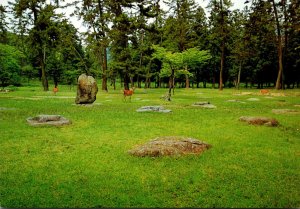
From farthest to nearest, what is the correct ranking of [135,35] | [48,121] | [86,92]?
[135,35] < [86,92] < [48,121]

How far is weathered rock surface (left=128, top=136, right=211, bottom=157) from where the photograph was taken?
10.5m

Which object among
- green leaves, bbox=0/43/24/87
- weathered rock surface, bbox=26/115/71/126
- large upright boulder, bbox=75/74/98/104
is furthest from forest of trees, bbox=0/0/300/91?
weathered rock surface, bbox=26/115/71/126

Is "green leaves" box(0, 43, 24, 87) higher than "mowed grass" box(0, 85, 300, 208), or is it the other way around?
"green leaves" box(0, 43, 24, 87)

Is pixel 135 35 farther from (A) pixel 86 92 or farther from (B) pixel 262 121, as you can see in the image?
(B) pixel 262 121

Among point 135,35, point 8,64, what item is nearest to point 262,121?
point 135,35

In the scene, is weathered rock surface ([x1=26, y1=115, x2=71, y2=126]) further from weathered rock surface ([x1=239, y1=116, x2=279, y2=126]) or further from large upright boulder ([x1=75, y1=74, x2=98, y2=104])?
weathered rock surface ([x1=239, y1=116, x2=279, y2=126])

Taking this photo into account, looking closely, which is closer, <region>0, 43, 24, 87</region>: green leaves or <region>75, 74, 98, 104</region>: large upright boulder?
<region>75, 74, 98, 104</region>: large upright boulder

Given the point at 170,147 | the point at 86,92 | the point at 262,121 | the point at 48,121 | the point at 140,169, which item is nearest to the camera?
the point at 140,169

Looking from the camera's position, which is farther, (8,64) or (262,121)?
(8,64)

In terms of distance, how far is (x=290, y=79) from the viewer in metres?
69.8

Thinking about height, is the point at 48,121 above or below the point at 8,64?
below

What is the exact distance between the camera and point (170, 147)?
35.1 ft

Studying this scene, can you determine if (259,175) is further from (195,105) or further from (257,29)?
(257,29)

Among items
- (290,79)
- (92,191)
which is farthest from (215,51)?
(92,191)
